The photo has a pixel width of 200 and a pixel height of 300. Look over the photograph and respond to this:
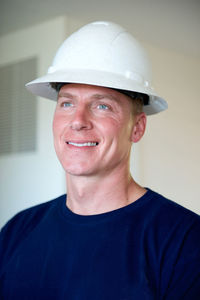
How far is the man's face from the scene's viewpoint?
1.31 meters

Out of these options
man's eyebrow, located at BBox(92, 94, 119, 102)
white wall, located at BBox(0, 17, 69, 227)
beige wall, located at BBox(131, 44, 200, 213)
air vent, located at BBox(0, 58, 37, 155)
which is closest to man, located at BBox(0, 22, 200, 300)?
man's eyebrow, located at BBox(92, 94, 119, 102)

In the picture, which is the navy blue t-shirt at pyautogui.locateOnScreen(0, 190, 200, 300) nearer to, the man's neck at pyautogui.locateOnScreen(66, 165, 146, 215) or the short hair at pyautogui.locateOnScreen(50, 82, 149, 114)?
the man's neck at pyautogui.locateOnScreen(66, 165, 146, 215)

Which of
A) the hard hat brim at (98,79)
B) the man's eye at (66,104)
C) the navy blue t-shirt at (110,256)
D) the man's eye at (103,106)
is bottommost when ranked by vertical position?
the navy blue t-shirt at (110,256)

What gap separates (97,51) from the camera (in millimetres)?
1350

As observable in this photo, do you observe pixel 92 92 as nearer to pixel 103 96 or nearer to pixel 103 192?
pixel 103 96

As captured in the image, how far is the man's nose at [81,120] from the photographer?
1281 mm

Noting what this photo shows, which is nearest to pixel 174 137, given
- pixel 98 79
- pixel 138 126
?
pixel 138 126

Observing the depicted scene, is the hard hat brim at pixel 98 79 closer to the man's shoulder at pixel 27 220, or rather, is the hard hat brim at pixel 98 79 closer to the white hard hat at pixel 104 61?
the white hard hat at pixel 104 61

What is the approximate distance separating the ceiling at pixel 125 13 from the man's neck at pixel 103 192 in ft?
7.93

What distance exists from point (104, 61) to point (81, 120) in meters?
0.22

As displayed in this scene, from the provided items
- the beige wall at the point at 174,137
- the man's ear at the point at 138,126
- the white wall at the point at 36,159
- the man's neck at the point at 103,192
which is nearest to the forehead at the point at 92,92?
the man's ear at the point at 138,126

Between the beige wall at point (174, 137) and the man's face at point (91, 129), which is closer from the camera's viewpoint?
the man's face at point (91, 129)

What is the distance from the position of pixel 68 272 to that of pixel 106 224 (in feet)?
0.61

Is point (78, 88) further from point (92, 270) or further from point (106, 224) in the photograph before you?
point (92, 270)
